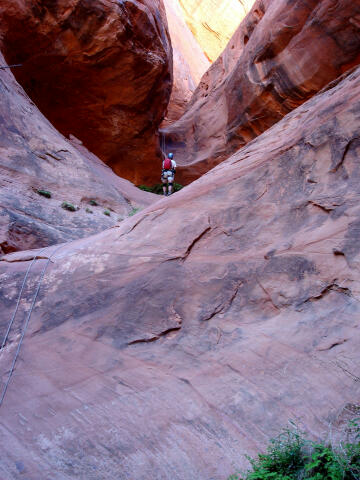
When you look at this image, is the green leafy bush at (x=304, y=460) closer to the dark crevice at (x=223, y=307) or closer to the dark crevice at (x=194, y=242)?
the dark crevice at (x=223, y=307)

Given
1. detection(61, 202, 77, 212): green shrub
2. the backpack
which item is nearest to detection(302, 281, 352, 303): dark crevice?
detection(61, 202, 77, 212): green shrub

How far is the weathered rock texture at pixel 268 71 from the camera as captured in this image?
13727 millimetres

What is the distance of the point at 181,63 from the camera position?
34000 mm

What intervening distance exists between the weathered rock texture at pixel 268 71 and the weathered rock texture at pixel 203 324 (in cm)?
989

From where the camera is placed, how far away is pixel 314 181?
4805 millimetres

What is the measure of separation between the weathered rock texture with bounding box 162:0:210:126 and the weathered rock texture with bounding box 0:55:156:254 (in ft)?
56.6

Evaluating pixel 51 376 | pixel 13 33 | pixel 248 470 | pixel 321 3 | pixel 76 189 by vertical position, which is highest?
pixel 13 33

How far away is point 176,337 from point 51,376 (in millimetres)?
1415

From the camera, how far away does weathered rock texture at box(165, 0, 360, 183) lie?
13.7 metres

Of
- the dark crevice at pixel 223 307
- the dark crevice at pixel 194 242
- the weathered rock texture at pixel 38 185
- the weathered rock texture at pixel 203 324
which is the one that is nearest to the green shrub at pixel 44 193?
the weathered rock texture at pixel 38 185

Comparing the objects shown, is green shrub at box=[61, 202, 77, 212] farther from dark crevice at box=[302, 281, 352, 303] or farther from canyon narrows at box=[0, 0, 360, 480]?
dark crevice at box=[302, 281, 352, 303]

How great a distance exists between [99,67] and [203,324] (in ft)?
53.3

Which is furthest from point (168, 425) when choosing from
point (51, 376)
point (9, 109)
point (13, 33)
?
point (13, 33)

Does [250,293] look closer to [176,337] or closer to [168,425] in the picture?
[176,337]
